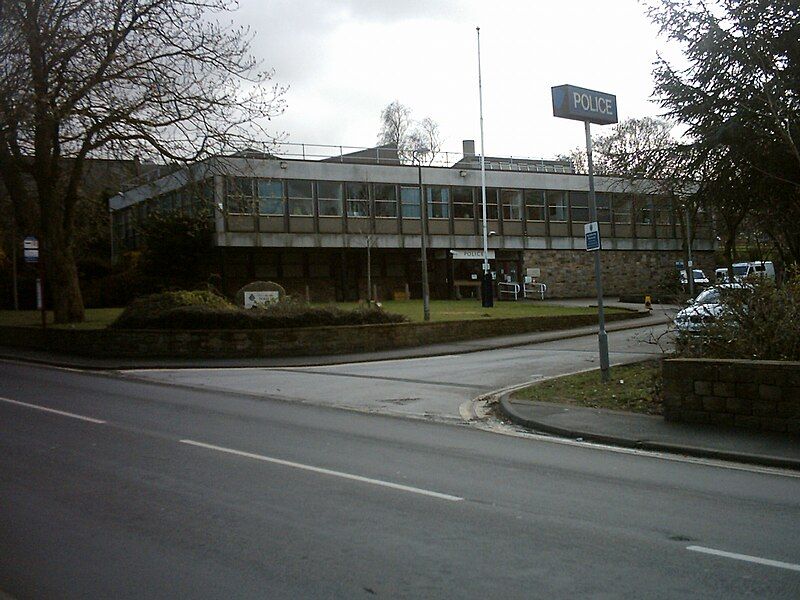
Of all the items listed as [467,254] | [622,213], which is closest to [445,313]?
[467,254]

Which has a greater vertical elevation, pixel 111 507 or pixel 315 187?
pixel 315 187

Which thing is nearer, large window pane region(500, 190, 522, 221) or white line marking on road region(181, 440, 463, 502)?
white line marking on road region(181, 440, 463, 502)

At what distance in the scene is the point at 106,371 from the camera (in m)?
22.3

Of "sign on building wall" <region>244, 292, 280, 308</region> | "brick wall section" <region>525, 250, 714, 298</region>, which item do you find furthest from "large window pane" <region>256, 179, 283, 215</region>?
"brick wall section" <region>525, 250, 714, 298</region>

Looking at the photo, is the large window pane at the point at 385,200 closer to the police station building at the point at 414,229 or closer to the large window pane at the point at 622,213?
the police station building at the point at 414,229

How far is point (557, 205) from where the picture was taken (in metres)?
57.3

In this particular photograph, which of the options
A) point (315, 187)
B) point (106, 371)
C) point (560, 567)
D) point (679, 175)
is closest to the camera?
point (560, 567)

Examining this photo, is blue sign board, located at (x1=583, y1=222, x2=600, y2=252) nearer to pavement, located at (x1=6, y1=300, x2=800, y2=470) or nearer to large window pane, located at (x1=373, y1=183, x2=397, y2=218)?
pavement, located at (x1=6, y1=300, x2=800, y2=470)

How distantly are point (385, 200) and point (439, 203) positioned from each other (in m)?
3.83

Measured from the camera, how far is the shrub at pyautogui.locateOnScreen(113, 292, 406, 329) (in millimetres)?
25562

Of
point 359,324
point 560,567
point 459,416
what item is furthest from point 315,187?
point 560,567

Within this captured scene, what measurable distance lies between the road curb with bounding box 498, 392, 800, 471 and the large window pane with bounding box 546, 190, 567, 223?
44.8 m

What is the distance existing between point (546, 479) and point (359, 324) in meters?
18.8

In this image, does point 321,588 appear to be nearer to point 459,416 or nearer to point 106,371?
point 459,416
